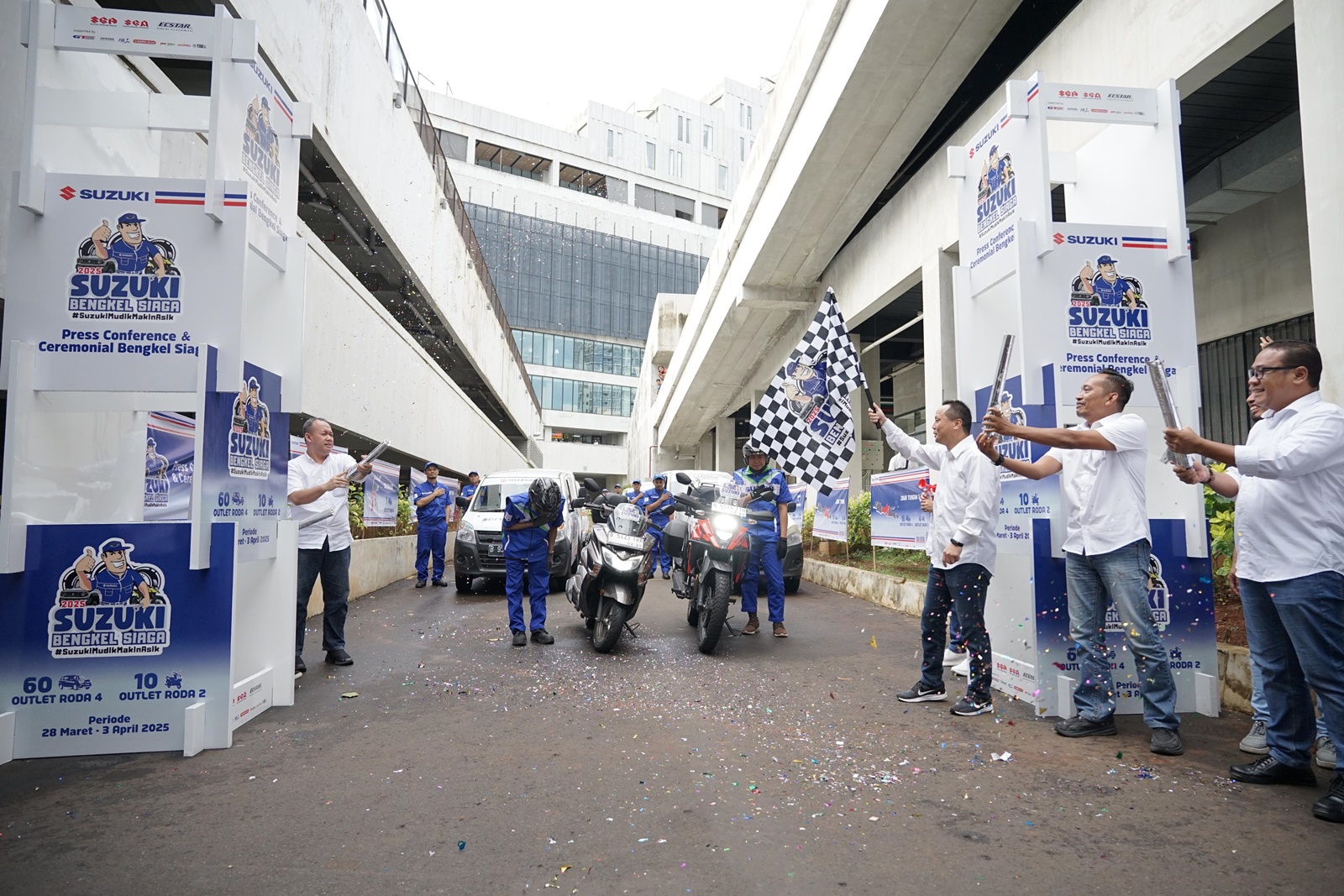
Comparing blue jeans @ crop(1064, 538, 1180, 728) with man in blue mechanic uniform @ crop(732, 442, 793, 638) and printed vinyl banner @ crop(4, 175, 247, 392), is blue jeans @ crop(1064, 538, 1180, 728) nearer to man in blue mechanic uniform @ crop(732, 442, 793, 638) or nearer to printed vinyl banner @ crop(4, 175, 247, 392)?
man in blue mechanic uniform @ crop(732, 442, 793, 638)

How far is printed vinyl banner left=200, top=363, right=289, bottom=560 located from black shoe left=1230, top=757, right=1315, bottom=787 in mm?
5225

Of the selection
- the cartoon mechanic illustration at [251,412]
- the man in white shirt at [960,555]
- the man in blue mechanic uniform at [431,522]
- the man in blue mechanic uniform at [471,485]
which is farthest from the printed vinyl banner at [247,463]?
the man in blue mechanic uniform at [471,485]

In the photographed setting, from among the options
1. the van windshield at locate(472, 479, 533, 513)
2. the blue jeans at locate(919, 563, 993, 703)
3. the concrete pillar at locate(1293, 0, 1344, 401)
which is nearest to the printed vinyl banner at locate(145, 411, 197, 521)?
the blue jeans at locate(919, 563, 993, 703)

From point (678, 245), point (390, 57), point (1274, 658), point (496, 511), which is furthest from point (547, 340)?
point (1274, 658)

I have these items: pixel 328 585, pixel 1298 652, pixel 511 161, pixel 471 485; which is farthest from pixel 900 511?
pixel 511 161

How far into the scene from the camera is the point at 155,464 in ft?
19.5

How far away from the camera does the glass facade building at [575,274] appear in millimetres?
61312

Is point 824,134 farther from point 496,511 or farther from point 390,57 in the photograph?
point 390,57

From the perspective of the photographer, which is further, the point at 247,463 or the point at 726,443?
the point at 726,443

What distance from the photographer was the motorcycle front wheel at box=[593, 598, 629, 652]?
264 inches

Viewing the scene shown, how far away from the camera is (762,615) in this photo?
9.38 metres

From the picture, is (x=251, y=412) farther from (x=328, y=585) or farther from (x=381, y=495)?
(x=381, y=495)

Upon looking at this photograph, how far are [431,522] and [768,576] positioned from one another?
23.4 feet

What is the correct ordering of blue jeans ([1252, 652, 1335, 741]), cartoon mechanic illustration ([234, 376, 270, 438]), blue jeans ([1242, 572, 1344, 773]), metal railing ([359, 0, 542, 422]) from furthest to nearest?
metal railing ([359, 0, 542, 422]) → cartoon mechanic illustration ([234, 376, 270, 438]) → blue jeans ([1252, 652, 1335, 741]) → blue jeans ([1242, 572, 1344, 773])
